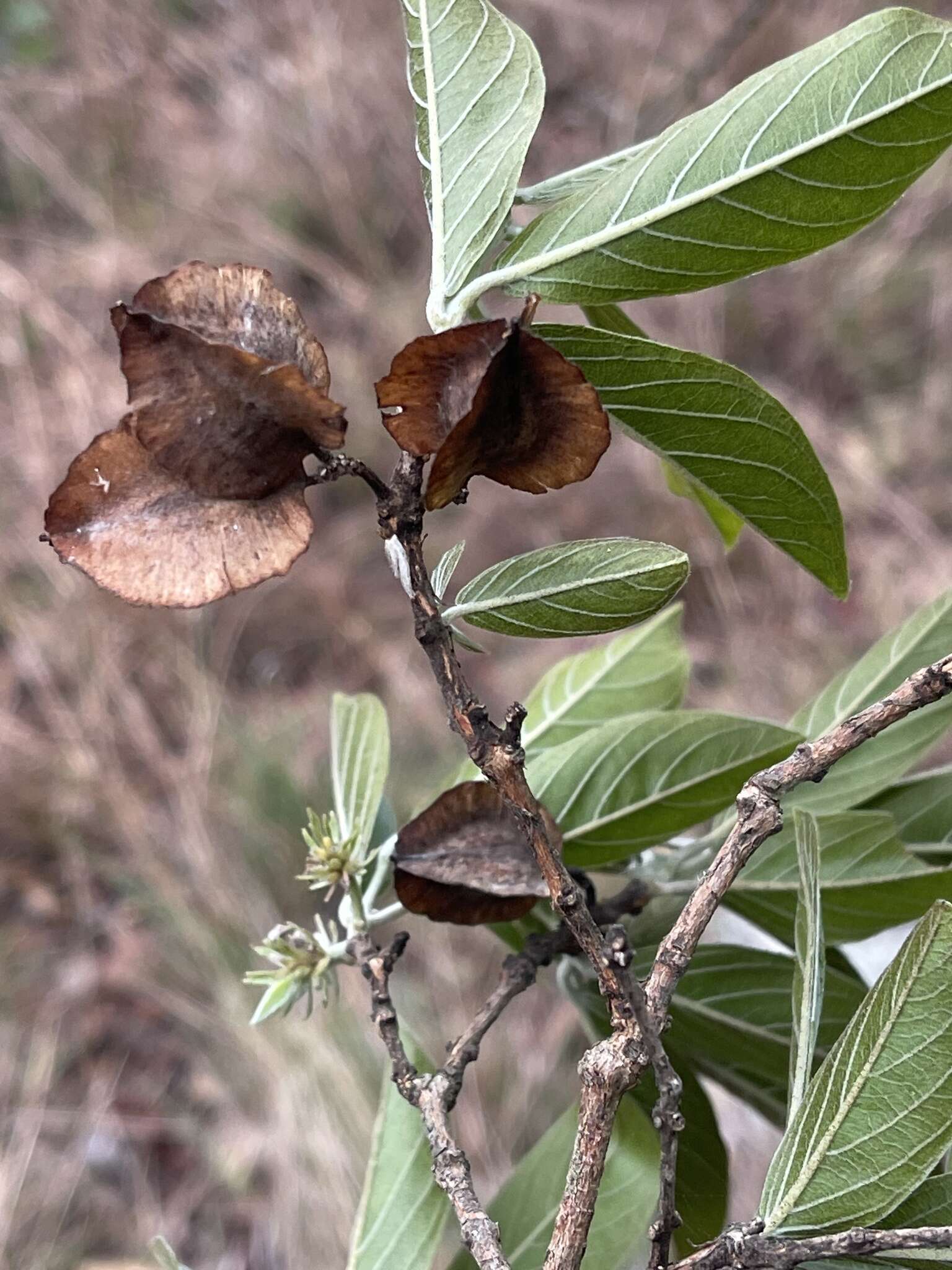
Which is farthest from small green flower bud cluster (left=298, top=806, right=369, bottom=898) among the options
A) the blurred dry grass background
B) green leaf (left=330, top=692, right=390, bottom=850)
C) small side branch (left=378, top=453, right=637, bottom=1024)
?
the blurred dry grass background

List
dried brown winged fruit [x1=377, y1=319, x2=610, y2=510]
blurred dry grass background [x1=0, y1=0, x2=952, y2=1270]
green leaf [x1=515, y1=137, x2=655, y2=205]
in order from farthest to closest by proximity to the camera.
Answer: blurred dry grass background [x1=0, y1=0, x2=952, y2=1270], green leaf [x1=515, y1=137, x2=655, y2=205], dried brown winged fruit [x1=377, y1=319, x2=610, y2=510]

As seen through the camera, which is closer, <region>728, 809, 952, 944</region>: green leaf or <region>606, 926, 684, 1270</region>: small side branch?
<region>606, 926, 684, 1270</region>: small side branch

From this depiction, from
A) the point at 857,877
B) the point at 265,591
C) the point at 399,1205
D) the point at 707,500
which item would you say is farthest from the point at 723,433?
the point at 265,591

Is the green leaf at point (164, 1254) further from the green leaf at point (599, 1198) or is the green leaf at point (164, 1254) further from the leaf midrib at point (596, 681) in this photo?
the leaf midrib at point (596, 681)

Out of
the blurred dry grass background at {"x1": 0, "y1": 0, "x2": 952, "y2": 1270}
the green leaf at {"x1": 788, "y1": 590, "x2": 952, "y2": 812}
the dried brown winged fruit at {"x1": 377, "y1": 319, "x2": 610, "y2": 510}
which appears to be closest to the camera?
the dried brown winged fruit at {"x1": 377, "y1": 319, "x2": 610, "y2": 510}

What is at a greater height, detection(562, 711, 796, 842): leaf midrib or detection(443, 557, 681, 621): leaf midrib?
detection(443, 557, 681, 621): leaf midrib

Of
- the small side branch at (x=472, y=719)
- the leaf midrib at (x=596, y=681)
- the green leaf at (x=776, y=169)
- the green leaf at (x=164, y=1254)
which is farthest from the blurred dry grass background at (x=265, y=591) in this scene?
the green leaf at (x=164, y=1254)

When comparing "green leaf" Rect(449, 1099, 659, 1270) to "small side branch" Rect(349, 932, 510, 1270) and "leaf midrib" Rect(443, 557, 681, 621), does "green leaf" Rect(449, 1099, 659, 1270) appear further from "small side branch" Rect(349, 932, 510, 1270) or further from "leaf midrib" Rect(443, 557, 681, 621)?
"leaf midrib" Rect(443, 557, 681, 621)
